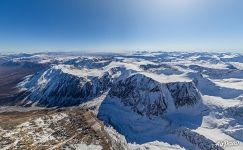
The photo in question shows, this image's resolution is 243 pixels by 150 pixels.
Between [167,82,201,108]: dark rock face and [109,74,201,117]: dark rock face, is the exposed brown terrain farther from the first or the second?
[167,82,201,108]: dark rock face

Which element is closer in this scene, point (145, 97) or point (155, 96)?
point (155, 96)

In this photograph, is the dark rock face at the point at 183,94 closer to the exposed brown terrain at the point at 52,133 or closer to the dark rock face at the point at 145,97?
the dark rock face at the point at 145,97

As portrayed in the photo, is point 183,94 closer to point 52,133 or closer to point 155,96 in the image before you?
point 155,96

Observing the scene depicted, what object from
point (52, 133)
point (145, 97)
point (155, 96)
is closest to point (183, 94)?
point (155, 96)

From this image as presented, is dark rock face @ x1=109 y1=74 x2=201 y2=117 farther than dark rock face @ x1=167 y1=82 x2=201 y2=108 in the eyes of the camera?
No

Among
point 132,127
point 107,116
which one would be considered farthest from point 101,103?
point 132,127

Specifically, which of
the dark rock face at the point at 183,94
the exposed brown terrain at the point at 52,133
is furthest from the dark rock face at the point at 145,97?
the exposed brown terrain at the point at 52,133

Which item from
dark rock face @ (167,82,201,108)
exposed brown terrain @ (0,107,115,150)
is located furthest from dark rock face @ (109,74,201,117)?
exposed brown terrain @ (0,107,115,150)

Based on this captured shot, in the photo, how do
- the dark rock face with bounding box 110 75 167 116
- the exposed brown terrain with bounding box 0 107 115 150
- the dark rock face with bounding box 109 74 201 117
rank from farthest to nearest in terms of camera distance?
1. the dark rock face with bounding box 109 74 201 117
2. the dark rock face with bounding box 110 75 167 116
3. the exposed brown terrain with bounding box 0 107 115 150
